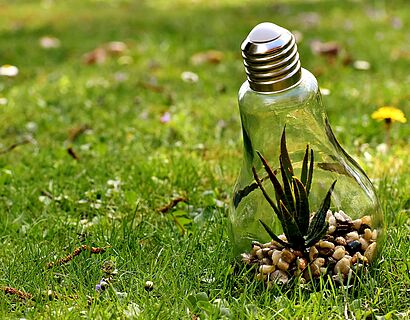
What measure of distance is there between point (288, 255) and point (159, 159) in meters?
1.26

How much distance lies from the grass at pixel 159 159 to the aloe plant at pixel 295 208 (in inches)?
5.7

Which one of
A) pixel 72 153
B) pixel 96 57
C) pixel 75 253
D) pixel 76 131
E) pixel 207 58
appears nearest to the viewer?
pixel 75 253

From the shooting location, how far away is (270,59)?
195 centimetres

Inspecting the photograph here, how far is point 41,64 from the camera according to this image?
5395mm

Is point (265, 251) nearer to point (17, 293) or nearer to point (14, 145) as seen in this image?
point (17, 293)

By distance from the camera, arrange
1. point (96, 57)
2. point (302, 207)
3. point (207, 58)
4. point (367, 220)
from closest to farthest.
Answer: point (302, 207) < point (367, 220) < point (207, 58) < point (96, 57)

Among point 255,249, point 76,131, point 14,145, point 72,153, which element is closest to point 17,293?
point 255,249

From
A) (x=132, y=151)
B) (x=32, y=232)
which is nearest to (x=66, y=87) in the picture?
(x=132, y=151)

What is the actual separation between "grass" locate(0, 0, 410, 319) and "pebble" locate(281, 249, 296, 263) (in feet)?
0.28

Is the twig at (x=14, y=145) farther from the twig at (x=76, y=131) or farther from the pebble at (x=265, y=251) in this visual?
the pebble at (x=265, y=251)

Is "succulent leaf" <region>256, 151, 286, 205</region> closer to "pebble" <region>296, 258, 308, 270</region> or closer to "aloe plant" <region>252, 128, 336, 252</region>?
"aloe plant" <region>252, 128, 336, 252</region>

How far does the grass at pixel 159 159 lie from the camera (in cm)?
205

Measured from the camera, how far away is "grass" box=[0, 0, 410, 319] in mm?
2051

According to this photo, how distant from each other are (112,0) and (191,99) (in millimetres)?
4706
